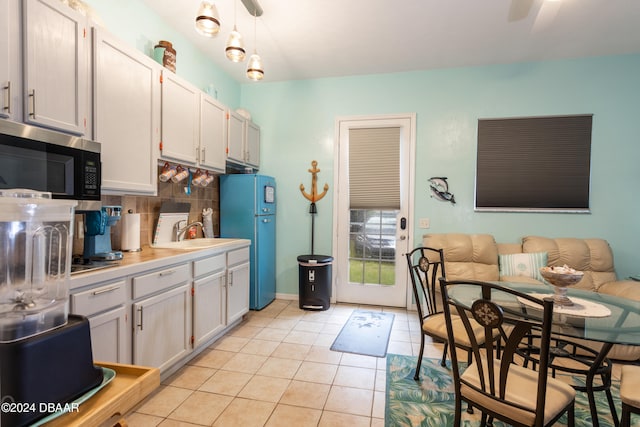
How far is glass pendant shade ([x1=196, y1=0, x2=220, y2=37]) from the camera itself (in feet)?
6.46

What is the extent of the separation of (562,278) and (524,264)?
1.60m

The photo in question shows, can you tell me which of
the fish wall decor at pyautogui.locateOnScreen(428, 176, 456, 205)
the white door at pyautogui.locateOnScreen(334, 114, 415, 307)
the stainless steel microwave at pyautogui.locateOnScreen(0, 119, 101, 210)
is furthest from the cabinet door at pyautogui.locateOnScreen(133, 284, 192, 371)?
the fish wall decor at pyautogui.locateOnScreen(428, 176, 456, 205)

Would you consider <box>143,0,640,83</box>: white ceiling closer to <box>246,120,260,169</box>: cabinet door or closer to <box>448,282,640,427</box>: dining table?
<box>246,120,260,169</box>: cabinet door

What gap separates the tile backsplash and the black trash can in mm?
1148

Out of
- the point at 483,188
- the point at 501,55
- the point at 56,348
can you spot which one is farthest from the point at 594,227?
the point at 56,348

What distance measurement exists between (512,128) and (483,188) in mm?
738

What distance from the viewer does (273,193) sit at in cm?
415

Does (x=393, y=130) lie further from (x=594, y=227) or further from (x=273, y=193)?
(x=594, y=227)

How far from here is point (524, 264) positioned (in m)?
3.27

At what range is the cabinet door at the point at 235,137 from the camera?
3.54 meters

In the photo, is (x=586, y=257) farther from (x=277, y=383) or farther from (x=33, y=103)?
(x=33, y=103)

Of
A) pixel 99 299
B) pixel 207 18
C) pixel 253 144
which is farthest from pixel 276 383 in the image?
pixel 253 144

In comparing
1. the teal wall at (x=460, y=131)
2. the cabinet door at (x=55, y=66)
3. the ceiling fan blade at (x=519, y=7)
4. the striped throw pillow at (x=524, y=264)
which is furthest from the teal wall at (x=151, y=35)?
the striped throw pillow at (x=524, y=264)

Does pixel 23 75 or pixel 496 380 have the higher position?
pixel 23 75
